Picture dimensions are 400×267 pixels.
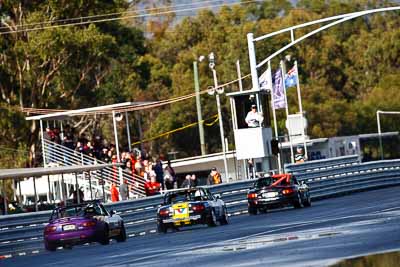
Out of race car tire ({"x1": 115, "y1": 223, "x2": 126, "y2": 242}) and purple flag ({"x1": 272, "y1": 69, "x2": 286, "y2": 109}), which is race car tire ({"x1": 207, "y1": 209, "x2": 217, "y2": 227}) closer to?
race car tire ({"x1": 115, "y1": 223, "x2": 126, "y2": 242})

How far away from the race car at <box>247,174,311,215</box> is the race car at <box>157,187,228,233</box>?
5.93m

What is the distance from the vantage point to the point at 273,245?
21969mm

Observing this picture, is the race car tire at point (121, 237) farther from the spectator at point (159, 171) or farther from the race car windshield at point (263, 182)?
the spectator at point (159, 171)

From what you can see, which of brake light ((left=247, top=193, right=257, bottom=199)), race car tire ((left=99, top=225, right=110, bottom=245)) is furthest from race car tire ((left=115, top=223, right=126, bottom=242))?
brake light ((left=247, top=193, right=257, bottom=199))

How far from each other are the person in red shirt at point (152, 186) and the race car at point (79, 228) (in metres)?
12.6

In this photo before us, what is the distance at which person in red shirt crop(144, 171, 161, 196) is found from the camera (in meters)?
45.2

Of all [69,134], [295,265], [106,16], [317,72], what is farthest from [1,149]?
[295,265]

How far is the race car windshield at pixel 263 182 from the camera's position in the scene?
42.0 m

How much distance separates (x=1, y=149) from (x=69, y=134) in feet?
60.7

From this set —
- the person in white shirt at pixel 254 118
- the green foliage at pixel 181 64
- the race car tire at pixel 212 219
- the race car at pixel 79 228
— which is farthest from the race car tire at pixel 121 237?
the green foliage at pixel 181 64

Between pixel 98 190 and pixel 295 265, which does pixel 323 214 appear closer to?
pixel 295 265

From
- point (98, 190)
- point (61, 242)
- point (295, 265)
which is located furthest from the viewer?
point (98, 190)

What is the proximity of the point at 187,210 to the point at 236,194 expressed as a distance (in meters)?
8.65

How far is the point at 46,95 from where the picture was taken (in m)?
73.6
